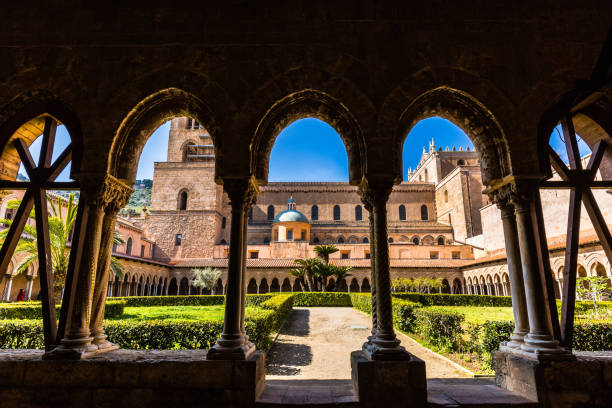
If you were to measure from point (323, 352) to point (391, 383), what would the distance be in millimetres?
5057

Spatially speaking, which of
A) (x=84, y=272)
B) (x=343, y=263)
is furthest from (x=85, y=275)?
(x=343, y=263)

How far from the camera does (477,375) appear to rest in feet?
18.6

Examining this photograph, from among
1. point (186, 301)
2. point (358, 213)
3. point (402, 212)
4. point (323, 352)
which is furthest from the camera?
point (402, 212)

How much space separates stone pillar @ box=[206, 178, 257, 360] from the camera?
3.40 metres

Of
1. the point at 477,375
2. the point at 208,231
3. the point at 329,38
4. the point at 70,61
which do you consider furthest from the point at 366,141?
the point at 208,231

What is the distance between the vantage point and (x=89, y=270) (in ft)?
12.5

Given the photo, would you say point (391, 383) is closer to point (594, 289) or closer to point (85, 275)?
point (85, 275)

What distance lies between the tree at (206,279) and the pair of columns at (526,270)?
23.5 m

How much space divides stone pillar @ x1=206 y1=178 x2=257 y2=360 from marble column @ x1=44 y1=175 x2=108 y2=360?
1.39m

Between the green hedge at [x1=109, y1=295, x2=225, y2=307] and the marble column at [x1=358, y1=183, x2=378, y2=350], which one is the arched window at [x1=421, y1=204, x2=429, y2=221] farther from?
the marble column at [x1=358, y1=183, x2=378, y2=350]

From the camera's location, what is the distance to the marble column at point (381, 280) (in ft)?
11.1

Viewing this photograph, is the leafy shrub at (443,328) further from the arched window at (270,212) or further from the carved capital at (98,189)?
the arched window at (270,212)

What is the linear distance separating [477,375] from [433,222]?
33086mm

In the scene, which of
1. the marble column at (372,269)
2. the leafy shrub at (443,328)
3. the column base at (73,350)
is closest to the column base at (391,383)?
the marble column at (372,269)
